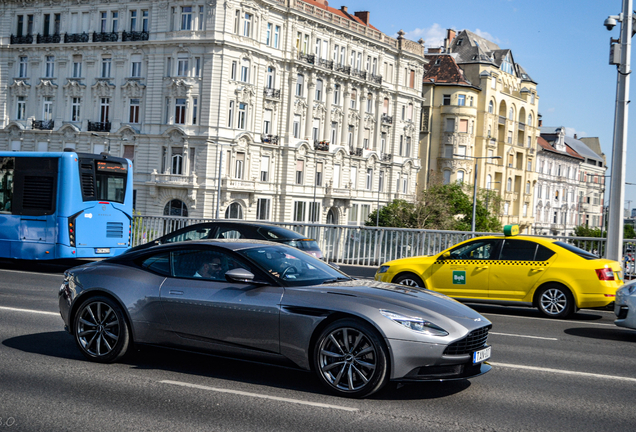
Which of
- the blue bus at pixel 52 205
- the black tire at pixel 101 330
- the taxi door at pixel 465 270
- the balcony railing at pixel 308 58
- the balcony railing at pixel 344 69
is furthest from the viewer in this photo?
the balcony railing at pixel 344 69

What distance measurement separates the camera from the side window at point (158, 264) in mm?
7914

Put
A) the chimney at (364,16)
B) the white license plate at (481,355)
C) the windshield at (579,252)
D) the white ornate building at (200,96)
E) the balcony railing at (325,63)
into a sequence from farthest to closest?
the chimney at (364,16) → the balcony railing at (325,63) → the white ornate building at (200,96) → the windshield at (579,252) → the white license plate at (481,355)

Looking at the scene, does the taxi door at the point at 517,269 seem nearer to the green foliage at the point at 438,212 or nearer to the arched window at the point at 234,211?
the green foliage at the point at 438,212

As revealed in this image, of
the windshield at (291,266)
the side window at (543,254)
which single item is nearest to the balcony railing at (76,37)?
the side window at (543,254)

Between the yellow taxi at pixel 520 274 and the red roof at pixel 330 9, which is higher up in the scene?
the red roof at pixel 330 9

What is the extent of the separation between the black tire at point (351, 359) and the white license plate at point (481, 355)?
2.84 feet

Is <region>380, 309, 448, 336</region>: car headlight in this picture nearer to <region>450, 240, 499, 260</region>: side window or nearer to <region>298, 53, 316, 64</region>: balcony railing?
<region>450, 240, 499, 260</region>: side window

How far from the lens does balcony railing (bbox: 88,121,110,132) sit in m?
64.1

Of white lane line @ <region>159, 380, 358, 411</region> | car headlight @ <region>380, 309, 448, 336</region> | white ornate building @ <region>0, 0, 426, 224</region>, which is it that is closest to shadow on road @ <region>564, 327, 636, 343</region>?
car headlight @ <region>380, 309, 448, 336</region>

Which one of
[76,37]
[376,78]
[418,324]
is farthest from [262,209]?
[418,324]

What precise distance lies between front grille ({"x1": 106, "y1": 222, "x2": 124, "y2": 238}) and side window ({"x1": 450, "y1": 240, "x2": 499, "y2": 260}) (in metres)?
10.5

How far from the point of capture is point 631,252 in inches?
741

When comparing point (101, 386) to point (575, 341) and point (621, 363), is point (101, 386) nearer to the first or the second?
point (621, 363)

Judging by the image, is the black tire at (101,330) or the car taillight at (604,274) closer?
the black tire at (101,330)
